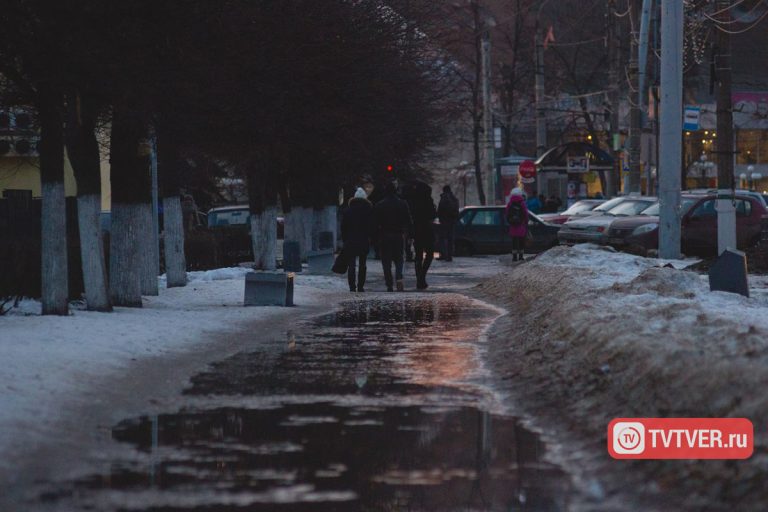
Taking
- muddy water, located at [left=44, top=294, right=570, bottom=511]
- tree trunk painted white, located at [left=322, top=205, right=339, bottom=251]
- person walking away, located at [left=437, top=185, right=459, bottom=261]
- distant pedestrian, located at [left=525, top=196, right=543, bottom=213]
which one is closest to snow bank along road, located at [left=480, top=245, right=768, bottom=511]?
muddy water, located at [left=44, top=294, right=570, bottom=511]

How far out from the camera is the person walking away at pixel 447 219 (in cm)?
4088

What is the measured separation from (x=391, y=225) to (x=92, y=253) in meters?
8.10

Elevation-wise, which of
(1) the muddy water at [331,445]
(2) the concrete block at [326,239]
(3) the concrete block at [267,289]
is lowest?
(1) the muddy water at [331,445]

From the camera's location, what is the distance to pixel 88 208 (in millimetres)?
18891

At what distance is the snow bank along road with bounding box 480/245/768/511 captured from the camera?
750 cm

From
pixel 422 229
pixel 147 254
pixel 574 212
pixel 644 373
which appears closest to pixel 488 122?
pixel 574 212

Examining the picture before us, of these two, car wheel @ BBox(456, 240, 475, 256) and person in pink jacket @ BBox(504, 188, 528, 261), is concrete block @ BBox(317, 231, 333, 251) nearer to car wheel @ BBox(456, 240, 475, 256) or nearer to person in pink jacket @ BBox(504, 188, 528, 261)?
person in pink jacket @ BBox(504, 188, 528, 261)

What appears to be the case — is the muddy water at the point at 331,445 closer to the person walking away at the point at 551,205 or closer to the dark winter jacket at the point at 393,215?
the dark winter jacket at the point at 393,215

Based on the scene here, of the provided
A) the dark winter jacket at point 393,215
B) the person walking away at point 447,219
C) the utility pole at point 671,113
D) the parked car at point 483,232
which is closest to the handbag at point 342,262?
the dark winter jacket at point 393,215

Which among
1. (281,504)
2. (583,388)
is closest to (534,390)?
(583,388)

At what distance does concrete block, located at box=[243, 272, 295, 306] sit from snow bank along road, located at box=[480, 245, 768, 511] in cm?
463

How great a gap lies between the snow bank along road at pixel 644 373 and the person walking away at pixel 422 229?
9.13 m

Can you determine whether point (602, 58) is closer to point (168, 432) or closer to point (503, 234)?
point (503, 234)

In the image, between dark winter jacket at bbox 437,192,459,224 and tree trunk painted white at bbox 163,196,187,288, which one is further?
dark winter jacket at bbox 437,192,459,224
